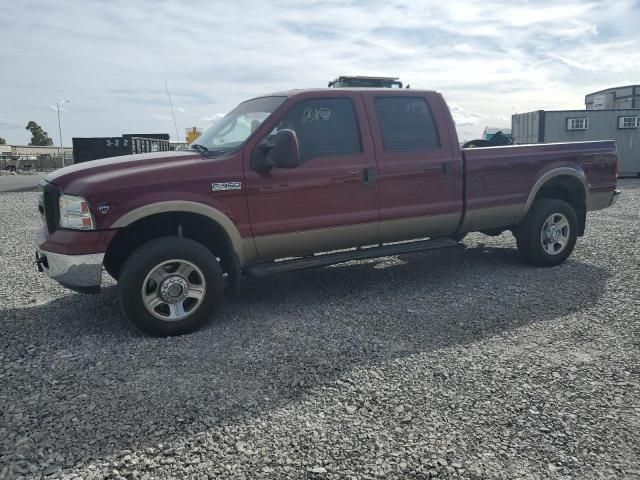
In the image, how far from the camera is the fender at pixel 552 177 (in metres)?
6.38

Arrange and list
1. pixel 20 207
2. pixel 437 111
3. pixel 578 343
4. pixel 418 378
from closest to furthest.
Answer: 1. pixel 418 378
2. pixel 578 343
3. pixel 437 111
4. pixel 20 207

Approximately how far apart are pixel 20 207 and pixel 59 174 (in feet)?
39.7

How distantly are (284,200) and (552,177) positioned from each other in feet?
11.8

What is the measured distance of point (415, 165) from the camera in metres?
5.50

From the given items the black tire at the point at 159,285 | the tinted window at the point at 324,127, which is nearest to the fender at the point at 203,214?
the black tire at the point at 159,285

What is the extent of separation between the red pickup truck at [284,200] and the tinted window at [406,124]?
0.05 feet

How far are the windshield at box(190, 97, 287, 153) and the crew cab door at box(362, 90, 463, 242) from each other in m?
1.04

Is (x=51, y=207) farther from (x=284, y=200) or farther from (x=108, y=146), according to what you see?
(x=108, y=146)

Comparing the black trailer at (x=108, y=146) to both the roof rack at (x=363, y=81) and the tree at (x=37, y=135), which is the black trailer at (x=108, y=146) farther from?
the tree at (x=37, y=135)

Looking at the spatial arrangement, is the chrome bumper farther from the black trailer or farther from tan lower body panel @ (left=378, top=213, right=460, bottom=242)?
the black trailer

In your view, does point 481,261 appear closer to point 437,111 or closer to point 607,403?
point 437,111

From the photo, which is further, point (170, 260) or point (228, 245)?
point (228, 245)

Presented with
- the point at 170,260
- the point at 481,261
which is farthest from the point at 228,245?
the point at 481,261

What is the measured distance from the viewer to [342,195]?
5117mm
